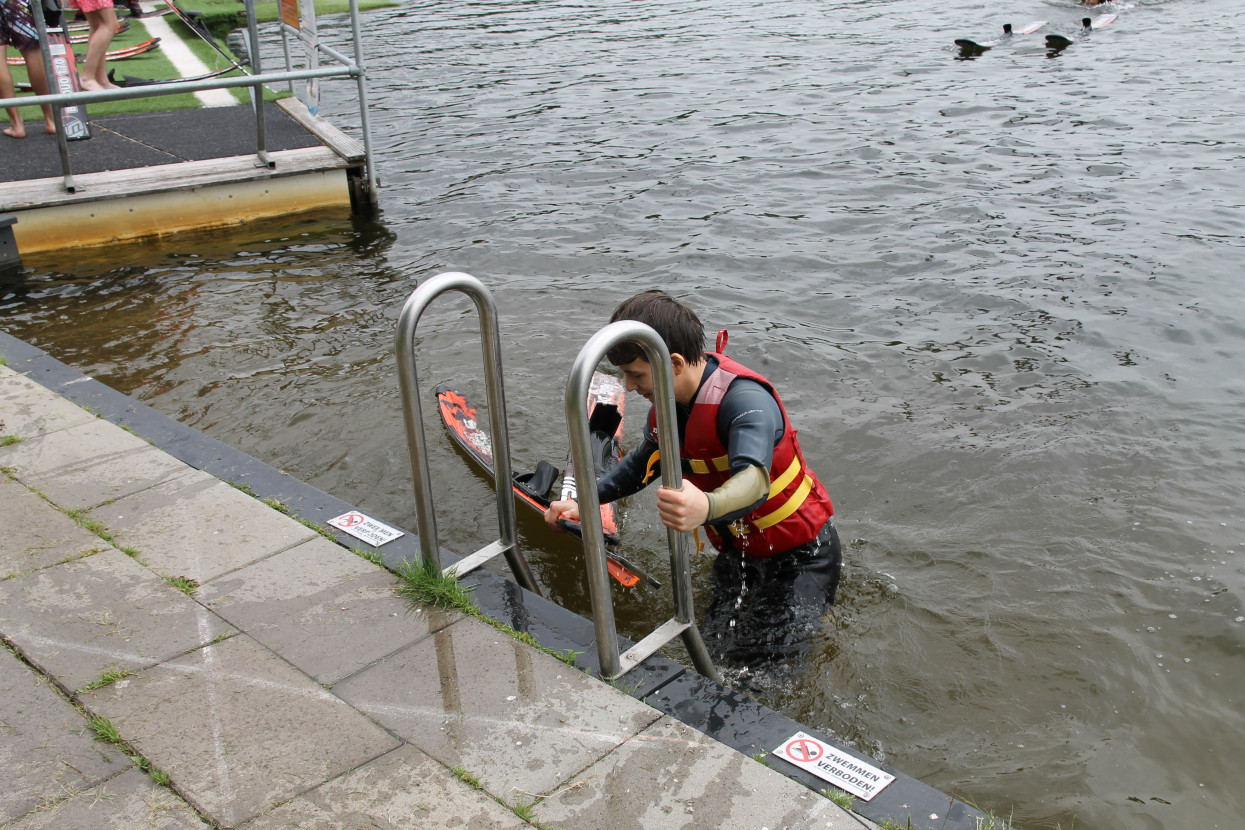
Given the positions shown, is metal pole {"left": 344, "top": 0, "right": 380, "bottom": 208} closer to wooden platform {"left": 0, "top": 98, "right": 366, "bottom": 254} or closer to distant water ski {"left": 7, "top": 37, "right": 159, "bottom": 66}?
wooden platform {"left": 0, "top": 98, "right": 366, "bottom": 254}

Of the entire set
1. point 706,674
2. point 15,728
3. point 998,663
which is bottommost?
point 998,663

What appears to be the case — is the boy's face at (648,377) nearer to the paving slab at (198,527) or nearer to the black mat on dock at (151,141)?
the paving slab at (198,527)

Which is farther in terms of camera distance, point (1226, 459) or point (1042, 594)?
point (1226, 459)

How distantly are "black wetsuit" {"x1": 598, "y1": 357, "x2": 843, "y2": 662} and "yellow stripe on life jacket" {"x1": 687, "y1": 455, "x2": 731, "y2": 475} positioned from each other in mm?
134

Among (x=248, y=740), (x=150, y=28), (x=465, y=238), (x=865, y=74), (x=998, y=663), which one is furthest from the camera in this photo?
(x=150, y=28)

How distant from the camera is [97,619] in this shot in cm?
339

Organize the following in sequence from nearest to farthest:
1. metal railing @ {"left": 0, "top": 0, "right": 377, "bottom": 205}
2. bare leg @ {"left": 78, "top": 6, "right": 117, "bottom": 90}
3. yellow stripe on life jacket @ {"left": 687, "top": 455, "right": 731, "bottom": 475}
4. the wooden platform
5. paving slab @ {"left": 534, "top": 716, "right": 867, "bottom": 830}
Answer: paving slab @ {"left": 534, "top": 716, "right": 867, "bottom": 830} < yellow stripe on life jacket @ {"left": 687, "top": 455, "right": 731, "bottom": 475} < metal railing @ {"left": 0, "top": 0, "right": 377, "bottom": 205} < the wooden platform < bare leg @ {"left": 78, "top": 6, "right": 117, "bottom": 90}

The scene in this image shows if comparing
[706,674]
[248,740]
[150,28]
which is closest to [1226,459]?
[706,674]

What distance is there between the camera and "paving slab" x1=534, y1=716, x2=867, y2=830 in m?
2.48

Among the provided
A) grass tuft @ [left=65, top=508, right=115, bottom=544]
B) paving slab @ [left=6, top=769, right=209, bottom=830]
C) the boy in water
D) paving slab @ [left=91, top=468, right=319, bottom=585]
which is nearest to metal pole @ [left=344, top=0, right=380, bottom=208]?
paving slab @ [left=91, top=468, right=319, bottom=585]

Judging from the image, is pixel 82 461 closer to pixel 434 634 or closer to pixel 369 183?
pixel 434 634

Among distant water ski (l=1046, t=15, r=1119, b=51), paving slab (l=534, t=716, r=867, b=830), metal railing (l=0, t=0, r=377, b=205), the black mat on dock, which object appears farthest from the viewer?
distant water ski (l=1046, t=15, r=1119, b=51)

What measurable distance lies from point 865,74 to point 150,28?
46.2 feet

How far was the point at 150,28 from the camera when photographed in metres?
19.5
